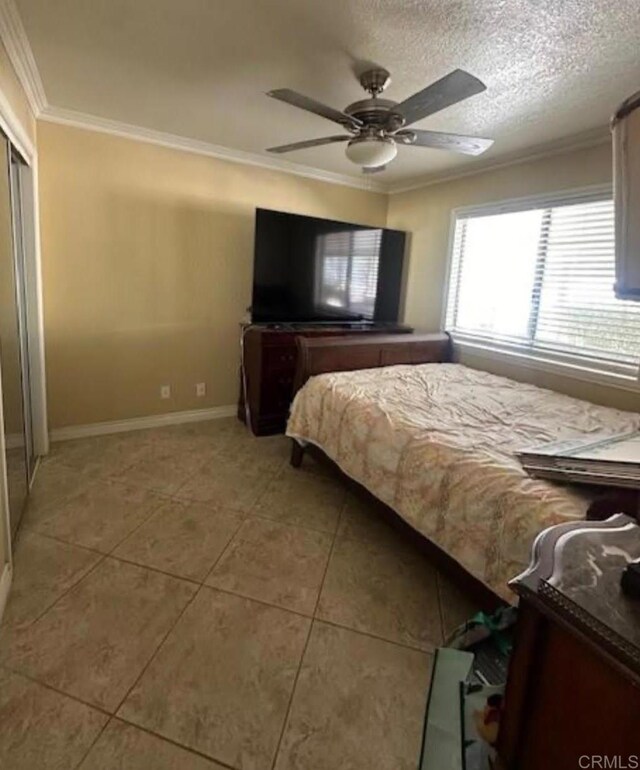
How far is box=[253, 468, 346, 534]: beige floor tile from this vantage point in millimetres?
2480

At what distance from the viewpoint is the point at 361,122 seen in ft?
7.13

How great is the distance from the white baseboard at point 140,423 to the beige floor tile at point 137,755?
252 cm

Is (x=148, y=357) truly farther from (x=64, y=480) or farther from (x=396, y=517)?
(x=396, y=517)

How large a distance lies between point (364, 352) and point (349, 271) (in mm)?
1153

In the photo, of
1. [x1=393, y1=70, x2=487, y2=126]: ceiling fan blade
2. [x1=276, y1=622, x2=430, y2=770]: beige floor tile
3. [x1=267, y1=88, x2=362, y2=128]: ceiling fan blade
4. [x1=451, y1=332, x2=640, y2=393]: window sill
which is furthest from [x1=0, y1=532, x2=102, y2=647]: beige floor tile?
[x1=451, y1=332, x2=640, y2=393]: window sill

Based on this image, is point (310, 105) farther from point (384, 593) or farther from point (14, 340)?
point (384, 593)

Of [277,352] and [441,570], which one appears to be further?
[277,352]

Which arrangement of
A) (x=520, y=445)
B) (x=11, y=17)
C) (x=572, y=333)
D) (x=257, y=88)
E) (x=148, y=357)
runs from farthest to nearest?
(x=148, y=357) → (x=572, y=333) → (x=257, y=88) → (x=520, y=445) → (x=11, y=17)

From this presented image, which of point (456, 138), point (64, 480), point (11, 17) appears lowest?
point (64, 480)

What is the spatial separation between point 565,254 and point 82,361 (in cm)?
368

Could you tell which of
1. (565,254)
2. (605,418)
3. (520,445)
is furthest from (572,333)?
(520,445)

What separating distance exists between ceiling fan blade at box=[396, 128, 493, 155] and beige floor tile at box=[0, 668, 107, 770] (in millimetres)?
2731

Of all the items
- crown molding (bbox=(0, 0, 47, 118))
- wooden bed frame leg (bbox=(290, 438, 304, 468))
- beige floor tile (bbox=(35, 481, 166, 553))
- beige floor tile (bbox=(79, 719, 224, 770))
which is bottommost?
beige floor tile (bbox=(79, 719, 224, 770))

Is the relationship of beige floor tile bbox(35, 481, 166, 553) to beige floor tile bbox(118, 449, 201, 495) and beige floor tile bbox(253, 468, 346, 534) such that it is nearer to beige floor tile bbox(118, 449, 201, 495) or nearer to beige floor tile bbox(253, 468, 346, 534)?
beige floor tile bbox(118, 449, 201, 495)
